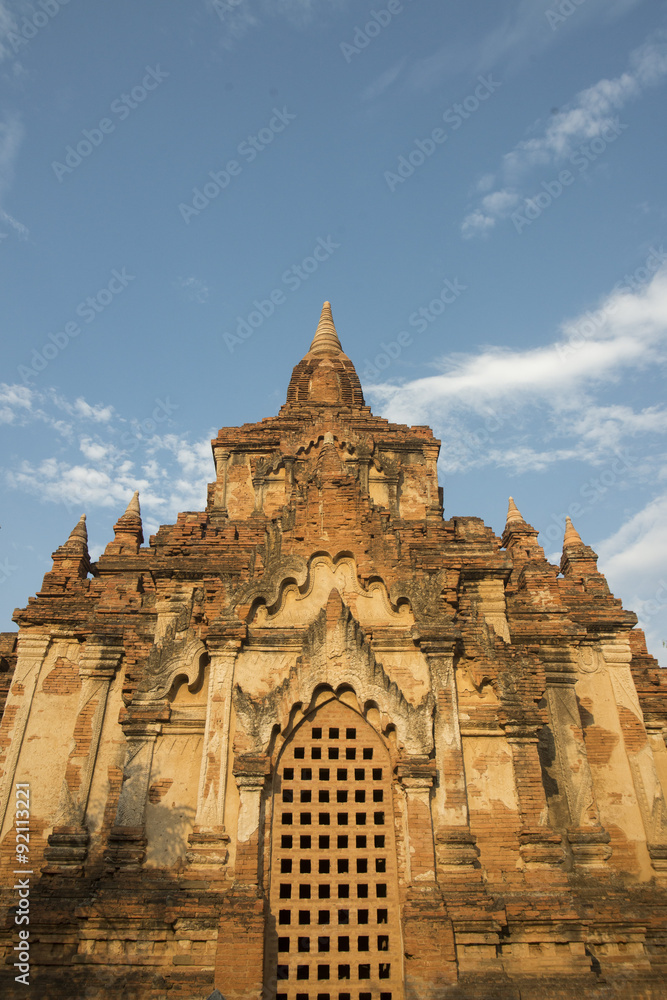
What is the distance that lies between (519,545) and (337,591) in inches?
398

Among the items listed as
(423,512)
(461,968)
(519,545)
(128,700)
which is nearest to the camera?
(461,968)

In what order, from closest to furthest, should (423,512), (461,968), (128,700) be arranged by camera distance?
(461,968), (128,700), (423,512)

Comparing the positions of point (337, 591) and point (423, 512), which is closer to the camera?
point (337, 591)

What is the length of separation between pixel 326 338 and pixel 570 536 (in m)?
11.3

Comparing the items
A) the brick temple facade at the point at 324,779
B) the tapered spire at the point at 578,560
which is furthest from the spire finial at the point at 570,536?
the brick temple facade at the point at 324,779

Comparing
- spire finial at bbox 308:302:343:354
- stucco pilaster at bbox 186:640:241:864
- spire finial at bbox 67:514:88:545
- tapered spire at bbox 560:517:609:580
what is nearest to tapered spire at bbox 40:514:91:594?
spire finial at bbox 67:514:88:545

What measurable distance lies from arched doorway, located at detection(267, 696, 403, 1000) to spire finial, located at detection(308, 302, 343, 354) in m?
16.6

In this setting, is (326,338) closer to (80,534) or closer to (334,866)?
(80,534)

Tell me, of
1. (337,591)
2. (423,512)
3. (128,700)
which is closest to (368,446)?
(423,512)

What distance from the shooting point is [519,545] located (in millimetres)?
22672

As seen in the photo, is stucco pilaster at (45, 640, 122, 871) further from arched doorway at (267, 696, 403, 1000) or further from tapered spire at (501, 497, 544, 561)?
Answer: tapered spire at (501, 497, 544, 561)

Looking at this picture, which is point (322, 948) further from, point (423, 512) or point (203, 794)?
point (423, 512)

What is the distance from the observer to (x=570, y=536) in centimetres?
2381

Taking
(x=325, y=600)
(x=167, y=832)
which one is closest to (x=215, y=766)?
(x=167, y=832)
